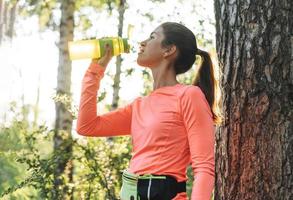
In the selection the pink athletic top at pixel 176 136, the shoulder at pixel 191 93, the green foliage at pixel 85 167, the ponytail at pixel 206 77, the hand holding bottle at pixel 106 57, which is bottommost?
the green foliage at pixel 85 167

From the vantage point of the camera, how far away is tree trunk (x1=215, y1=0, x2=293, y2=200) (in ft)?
12.0

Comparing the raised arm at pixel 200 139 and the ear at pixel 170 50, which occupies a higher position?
the ear at pixel 170 50

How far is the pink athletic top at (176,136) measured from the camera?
Answer: 273 centimetres

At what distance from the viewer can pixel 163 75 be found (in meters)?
3.12

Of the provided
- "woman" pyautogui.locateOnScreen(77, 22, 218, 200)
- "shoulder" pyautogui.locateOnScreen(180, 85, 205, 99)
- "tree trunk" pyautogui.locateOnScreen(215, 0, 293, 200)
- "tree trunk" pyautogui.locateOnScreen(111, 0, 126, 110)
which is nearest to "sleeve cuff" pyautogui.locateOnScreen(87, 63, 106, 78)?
"woman" pyautogui.locateOnScreen(77, 22, 218, 200)

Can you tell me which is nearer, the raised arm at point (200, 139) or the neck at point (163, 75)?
the raised arm at point (200, 139)

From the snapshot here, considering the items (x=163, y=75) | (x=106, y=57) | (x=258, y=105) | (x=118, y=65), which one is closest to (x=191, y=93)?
(x=163, y=75)

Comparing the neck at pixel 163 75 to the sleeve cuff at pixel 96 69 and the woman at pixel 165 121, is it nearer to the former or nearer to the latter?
the woman at pixel 165 121

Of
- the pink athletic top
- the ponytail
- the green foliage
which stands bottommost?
the green foliage

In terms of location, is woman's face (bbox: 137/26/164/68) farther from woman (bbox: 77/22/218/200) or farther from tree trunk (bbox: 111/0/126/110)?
tree trunk (bbox: 111/0/126/110)

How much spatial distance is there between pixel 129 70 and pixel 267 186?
723 centimetres

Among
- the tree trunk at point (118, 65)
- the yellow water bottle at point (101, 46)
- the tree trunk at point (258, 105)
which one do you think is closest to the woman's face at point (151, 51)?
the yellow water bottle at point (101, 46)

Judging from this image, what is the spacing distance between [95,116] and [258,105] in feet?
3.43

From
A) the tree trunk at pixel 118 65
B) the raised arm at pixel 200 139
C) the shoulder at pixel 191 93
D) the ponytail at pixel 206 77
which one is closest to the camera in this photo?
the raised arm at pixel 200 139
